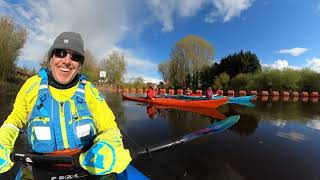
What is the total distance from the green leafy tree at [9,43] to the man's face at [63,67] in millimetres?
29695

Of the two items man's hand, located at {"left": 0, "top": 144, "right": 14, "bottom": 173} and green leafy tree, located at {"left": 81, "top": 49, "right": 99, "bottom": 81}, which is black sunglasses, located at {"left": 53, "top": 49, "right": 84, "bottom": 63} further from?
green leafy tree, located at {"left": 81, "top": 49, "right": 99, "bottom": 81}

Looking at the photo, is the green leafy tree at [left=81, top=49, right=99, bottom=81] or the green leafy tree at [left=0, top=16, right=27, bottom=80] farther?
the green leafy tree at [left=81, top=49, right=99, bottom=81]

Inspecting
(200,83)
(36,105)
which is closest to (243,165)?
(36,105)

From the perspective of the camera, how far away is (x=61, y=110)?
6.85 ft

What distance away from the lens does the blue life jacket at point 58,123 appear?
2045 millimetres

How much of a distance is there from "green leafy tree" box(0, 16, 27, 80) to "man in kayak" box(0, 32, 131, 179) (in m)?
29.6

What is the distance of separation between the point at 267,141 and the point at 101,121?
7008 millimetres

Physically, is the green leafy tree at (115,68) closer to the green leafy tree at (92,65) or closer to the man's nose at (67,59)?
the green leafy tree at (92,65)

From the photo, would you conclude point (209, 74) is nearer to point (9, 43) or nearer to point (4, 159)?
point (9, 43)

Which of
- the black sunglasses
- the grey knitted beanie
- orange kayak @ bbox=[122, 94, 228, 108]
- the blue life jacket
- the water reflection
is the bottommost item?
the water reflection

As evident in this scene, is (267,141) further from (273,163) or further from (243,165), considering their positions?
(243,165)

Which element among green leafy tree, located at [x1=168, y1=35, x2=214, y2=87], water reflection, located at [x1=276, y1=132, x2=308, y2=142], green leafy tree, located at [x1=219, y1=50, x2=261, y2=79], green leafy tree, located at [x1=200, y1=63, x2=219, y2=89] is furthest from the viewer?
green leafy tree, located at [x1=200, y1=63, x2=219, y2=89]

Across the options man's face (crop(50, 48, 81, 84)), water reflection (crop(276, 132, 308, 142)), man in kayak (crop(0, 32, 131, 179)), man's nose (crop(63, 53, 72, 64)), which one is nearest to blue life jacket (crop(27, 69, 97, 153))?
man in kayak (crop(0, 32, 131, 179))

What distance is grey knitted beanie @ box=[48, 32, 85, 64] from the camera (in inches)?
80.9
